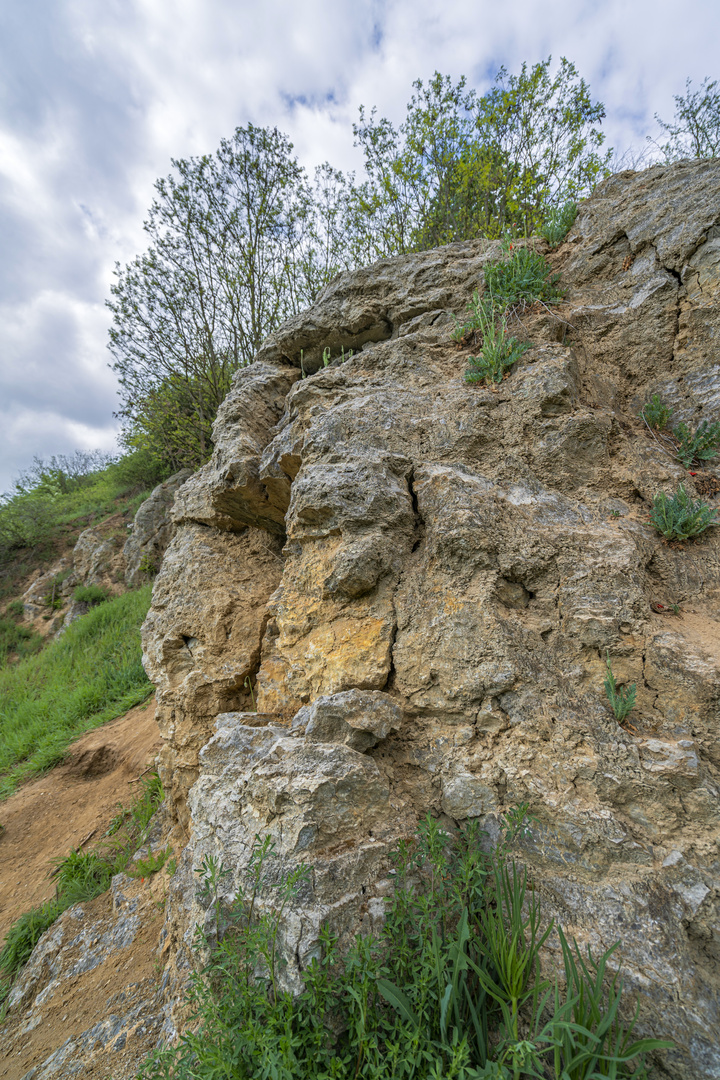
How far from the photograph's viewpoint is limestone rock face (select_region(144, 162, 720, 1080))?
5.46 ft

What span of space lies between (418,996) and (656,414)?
3.29 meters

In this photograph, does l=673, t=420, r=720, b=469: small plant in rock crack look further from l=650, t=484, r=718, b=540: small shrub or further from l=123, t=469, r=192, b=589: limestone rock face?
l=123, t=469, r=192, b=589: limestone rock face

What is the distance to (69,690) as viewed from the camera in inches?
287

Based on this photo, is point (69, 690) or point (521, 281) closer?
point (521, 281)

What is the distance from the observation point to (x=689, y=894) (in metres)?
1.54

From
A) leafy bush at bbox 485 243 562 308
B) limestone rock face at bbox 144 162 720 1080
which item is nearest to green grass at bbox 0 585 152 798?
limestone rock face at bbox 144 162 720 1080

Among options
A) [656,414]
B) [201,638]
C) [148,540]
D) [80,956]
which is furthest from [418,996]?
[148,540]

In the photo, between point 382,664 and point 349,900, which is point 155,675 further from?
point 349,900

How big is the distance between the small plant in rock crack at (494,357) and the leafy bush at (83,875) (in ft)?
15.7

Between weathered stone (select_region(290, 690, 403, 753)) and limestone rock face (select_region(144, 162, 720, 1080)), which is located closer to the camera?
limestone rock face (select_region(144, 162, 720, 1080))

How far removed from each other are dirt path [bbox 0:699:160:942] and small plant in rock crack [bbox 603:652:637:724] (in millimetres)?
4673

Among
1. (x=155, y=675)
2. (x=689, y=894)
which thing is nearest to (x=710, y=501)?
(x=689, y=894)

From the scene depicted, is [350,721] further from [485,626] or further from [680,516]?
[680,516]

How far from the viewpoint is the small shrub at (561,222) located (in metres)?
3.84
